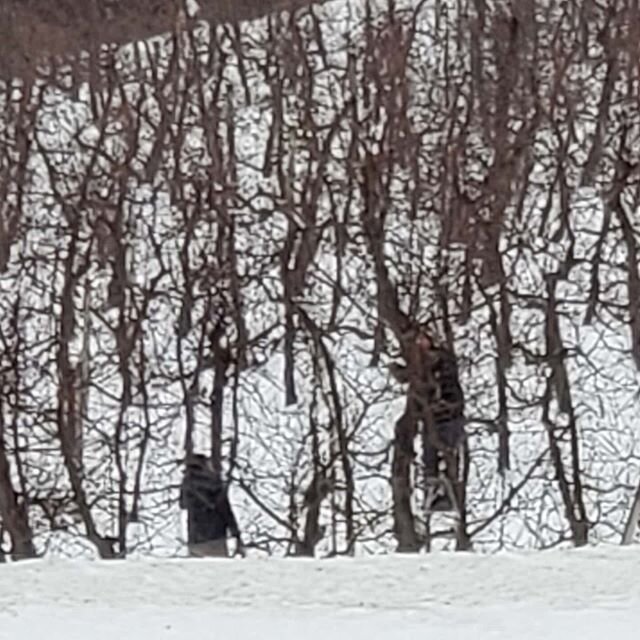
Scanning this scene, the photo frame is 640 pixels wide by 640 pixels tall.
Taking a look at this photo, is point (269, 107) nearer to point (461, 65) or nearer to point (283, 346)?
point (461, 65)

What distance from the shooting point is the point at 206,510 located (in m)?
8.48

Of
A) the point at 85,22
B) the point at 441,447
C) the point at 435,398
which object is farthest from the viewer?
the point at 85,22

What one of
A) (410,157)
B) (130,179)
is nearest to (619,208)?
(410,157)

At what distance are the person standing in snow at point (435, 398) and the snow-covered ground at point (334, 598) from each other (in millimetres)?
4607

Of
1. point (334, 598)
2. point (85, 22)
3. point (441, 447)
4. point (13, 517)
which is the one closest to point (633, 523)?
point (441, 447)

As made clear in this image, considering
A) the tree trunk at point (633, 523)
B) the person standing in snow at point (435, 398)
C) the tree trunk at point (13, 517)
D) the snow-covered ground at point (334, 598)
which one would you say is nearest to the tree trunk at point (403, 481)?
the person standing in snow at point (435, 398)

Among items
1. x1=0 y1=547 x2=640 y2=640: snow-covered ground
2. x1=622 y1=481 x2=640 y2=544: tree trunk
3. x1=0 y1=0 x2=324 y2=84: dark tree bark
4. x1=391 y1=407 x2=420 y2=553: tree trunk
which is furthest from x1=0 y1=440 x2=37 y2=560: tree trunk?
x1=0 y1=547 x2=640 y2=640: snow-covered ground

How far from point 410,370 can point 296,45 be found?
3937 mm

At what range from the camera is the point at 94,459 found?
30.6 feet

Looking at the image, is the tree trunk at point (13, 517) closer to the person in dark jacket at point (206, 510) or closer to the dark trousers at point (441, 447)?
the person in dark jacket at point (206, 510)

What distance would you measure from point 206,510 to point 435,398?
54.2 inches

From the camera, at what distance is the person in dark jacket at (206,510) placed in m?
8.08

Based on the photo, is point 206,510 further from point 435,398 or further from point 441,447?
→ point 435,398

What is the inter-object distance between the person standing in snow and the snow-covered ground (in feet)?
15.1
